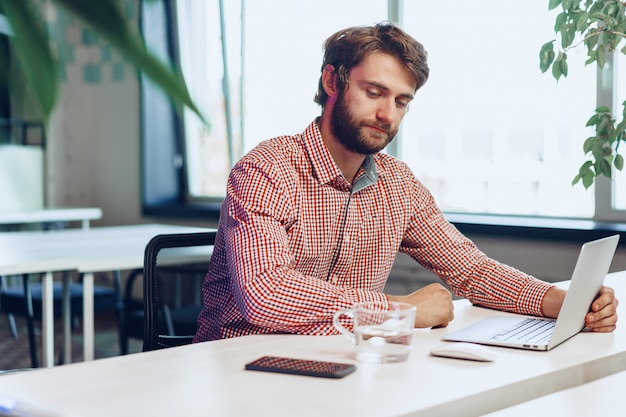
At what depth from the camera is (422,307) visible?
1447 millimetres

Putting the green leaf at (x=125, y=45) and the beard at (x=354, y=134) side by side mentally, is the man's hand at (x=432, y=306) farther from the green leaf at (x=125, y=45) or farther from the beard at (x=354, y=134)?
the green leaf at (x=125, y=45)

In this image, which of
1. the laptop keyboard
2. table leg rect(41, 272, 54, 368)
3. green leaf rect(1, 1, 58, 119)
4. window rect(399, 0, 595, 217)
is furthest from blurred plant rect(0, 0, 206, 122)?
window rect(399, 0, 595, 217)

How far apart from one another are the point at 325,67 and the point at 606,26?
2.81 feet

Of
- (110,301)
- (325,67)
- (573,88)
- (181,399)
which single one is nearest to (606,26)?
(325,67)

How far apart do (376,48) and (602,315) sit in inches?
28.9

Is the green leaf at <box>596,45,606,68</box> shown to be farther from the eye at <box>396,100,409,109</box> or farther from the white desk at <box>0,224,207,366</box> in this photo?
the white desk at <box>0,224,207,366</box>

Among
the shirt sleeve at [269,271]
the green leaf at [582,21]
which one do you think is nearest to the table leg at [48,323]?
the shirt sleeve at [269,271]

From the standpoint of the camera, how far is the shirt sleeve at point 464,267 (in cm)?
170

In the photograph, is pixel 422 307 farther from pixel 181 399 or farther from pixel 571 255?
pixel 571 255

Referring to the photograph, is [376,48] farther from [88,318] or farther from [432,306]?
[88,318]

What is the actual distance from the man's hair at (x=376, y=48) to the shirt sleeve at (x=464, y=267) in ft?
1.01

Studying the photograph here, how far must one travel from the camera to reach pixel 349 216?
5.91ft

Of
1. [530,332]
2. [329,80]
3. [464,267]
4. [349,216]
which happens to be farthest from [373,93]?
[530,332]

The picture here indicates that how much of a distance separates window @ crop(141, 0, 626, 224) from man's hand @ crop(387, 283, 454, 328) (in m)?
1.76
